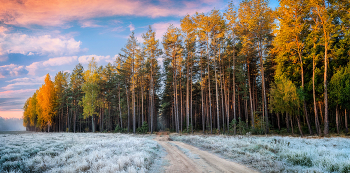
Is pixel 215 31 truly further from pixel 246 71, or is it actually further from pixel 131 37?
pixel 131 37

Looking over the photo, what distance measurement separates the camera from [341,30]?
18.3m

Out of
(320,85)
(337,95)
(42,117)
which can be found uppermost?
(320,85)

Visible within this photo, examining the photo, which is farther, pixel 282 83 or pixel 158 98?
pixel 158 98

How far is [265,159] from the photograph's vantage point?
26.1ft

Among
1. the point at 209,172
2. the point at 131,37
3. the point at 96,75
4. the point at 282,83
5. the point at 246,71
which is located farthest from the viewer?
the point at 96,75

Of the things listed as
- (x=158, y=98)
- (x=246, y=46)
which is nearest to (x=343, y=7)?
(x=246, y=46)

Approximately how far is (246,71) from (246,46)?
663 cm

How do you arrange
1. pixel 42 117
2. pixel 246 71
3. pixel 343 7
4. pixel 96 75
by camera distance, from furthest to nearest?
pixel 42 117
pixel 96 75
pixel 246 71
pixel 343 7

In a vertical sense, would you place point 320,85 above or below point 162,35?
below

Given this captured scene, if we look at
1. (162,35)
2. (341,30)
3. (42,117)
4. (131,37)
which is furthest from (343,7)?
(42,117)

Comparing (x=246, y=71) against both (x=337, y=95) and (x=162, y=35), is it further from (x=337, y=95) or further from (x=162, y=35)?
(x=162, y=35)

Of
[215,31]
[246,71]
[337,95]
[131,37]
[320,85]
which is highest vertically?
[131,37]

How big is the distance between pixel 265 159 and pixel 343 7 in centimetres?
2201

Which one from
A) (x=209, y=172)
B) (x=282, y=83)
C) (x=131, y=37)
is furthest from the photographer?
(x=131, y=37)
